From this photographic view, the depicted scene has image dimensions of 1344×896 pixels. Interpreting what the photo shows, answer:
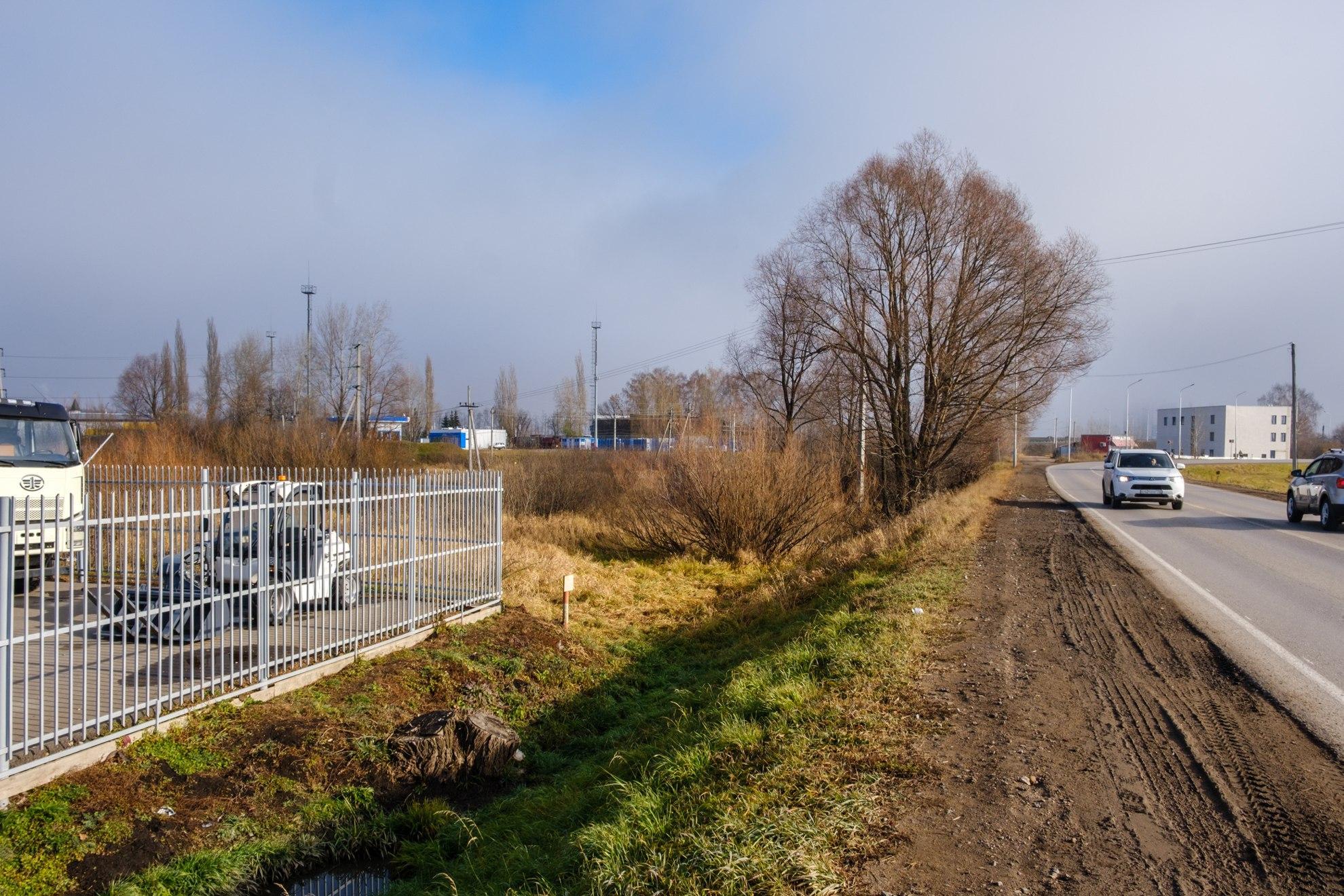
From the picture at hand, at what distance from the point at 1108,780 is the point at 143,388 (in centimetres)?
6780

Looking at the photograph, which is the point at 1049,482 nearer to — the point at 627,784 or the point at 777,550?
the point at 777,550

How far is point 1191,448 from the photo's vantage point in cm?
11650

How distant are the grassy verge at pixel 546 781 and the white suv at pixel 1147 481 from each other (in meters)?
15.5

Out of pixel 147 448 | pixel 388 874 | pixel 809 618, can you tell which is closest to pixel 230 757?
pixel 388 874

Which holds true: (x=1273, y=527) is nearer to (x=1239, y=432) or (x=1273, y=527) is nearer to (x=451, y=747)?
(x=451, y=747)

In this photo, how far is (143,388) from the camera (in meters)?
59.3

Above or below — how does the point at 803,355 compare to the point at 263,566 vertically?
above

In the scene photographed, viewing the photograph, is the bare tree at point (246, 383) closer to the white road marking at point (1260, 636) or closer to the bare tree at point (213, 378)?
the bare tree at point (213, 378)

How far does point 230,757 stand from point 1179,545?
15689mm

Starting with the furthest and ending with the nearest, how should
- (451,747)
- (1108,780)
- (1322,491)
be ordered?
1. (1322,491)
2. (451,747)
3. (1108,780)

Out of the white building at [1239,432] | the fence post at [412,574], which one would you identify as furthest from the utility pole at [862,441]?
the white building at [1239,432]

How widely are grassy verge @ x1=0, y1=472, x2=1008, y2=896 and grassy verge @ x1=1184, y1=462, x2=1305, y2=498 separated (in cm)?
3029

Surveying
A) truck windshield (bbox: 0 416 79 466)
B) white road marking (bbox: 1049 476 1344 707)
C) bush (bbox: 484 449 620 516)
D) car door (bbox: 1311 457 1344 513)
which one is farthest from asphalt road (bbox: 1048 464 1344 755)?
bush (bbox: 484 449 620 516)

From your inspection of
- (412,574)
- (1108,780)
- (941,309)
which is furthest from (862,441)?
(1108,780)
